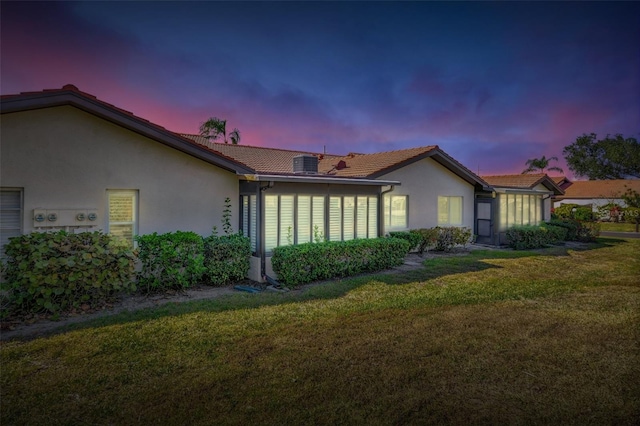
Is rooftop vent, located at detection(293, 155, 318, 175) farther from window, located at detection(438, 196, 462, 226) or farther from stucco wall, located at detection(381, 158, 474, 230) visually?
window, located at detection(438, 196, 462, 226)

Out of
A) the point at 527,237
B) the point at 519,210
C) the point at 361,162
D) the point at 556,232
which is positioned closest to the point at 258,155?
the point at 361,162

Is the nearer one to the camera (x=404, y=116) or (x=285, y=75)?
(x=285, y=75)

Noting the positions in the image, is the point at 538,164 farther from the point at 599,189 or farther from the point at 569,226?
the point at 569,226

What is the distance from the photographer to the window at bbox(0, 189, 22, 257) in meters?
7.05

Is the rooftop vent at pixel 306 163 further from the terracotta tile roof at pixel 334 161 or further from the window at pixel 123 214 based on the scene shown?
the window at pixel 123 214

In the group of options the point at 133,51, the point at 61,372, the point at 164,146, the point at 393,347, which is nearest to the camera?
the point at 61,372

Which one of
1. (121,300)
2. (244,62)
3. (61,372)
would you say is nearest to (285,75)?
(244,62)

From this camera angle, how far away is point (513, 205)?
733 inches

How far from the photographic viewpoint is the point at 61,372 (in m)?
4.30

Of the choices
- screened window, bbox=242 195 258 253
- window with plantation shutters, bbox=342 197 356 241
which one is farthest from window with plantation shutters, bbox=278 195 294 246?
window with plantation shutters, bbox=342 197 356 241

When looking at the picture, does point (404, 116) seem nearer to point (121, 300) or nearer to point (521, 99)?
point (521, 99)

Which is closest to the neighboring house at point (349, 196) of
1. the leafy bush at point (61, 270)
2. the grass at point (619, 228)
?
the leafy bush at point (61, 270)

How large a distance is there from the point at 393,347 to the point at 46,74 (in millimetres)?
10406

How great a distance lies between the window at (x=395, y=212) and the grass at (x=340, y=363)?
6692mm
